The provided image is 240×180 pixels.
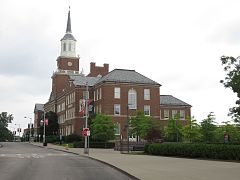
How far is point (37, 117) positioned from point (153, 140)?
96.5 meters

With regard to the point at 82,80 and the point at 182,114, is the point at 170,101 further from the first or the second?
the point at 82,80

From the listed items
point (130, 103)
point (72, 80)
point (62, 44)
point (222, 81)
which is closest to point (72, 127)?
point (72, 80)

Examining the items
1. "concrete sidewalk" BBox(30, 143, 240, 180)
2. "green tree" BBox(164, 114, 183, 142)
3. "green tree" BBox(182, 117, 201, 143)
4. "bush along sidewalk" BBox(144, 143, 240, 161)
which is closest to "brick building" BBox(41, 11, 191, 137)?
"green tree" BBox(164, 114, 183, 142)

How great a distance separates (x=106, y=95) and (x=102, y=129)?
45.4 ft

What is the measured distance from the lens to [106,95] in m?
74.4

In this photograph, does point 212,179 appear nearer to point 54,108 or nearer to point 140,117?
point 140,117

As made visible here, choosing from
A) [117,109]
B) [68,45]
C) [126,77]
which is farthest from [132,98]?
[68,45]

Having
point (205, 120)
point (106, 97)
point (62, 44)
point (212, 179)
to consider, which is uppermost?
point (62, 44)

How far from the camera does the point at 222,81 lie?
34.3 m

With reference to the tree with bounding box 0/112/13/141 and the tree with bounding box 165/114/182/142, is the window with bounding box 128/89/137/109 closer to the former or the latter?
the tree with bounding box 165/114/182/142

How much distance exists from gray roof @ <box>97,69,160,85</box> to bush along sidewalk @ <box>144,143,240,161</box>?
37654mm

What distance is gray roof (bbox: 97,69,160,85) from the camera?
7565 cm

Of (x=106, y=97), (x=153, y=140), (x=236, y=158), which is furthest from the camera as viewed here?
(x=106, y=97)

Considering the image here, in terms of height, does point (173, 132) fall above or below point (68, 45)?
below
